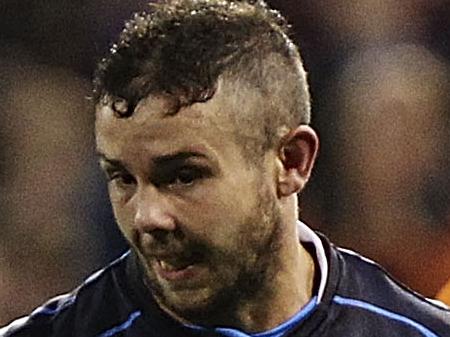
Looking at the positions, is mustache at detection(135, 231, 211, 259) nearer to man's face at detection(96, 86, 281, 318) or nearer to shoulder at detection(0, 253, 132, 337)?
man's face at detection(96, 86, 281, 318)

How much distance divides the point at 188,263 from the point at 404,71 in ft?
3.31

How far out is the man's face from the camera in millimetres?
1138

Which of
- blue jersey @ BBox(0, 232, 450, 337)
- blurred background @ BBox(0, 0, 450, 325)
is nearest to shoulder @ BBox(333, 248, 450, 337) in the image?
blue jersey @ BBox(0, 232, 450, 337)

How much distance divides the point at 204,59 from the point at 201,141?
3.1 inches

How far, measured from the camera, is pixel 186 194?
45.7 inches

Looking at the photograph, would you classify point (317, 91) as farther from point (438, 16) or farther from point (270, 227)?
point (270, 227)

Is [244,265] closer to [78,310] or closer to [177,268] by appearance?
[177,268]

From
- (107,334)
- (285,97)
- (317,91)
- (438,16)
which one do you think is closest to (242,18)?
(285,97)

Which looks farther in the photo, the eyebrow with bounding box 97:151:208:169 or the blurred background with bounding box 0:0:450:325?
the blurred background with bounding box 0:0:450:325

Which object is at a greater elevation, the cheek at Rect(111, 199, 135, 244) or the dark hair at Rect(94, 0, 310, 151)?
the dark hair at Rect(94, 0, 310, 151)

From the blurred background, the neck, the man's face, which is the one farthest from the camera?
the blurred background

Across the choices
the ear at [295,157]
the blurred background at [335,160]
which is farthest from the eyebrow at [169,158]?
the blurred background at [335,160]

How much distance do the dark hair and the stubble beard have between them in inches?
3.5

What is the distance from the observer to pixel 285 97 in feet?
3.97
